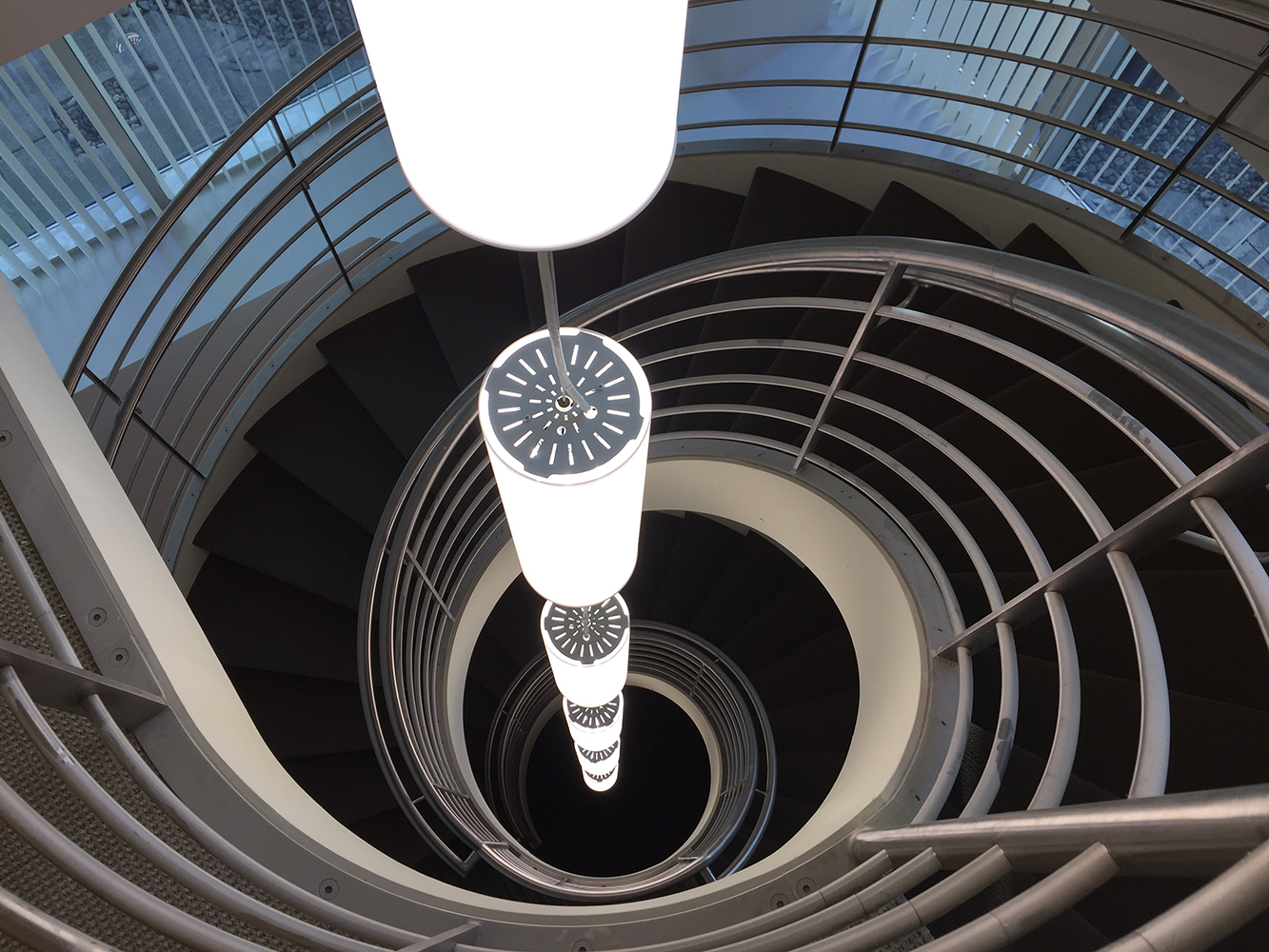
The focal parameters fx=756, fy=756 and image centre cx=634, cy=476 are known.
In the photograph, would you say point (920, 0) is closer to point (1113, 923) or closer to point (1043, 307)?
point (1043, 307)

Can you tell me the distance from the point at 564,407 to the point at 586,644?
1.46m

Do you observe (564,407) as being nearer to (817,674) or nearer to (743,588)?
(817,674)

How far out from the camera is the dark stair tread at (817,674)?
161 inches

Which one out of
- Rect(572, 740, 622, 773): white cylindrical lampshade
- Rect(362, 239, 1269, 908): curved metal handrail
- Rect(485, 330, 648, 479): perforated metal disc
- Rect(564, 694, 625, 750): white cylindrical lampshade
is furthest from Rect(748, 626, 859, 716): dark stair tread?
Rect(485, 330, 648, 479): perforated metal disc

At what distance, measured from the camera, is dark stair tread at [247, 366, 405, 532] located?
3.75 m

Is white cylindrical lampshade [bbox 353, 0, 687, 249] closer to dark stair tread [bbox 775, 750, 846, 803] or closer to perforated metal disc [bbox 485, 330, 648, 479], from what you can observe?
perforated metal disc [bbox 485, 330, 648, 479]

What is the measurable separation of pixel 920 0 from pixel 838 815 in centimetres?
419

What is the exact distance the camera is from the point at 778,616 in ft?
14.9

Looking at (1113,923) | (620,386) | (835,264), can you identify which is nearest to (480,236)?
(620,386)

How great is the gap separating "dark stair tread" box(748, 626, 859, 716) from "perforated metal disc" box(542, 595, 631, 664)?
5.30 feet

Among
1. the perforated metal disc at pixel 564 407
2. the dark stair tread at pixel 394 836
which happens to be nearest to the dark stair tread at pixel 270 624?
the dark stair tread at pixel 394 836

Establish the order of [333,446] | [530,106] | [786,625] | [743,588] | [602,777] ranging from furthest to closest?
1. [743,588]
2. [602,777]
3. [786,625]
4. [333,446]
5. [530,106]

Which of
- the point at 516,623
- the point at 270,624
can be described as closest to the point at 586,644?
the point at 270,624

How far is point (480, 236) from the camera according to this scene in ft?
3.33
